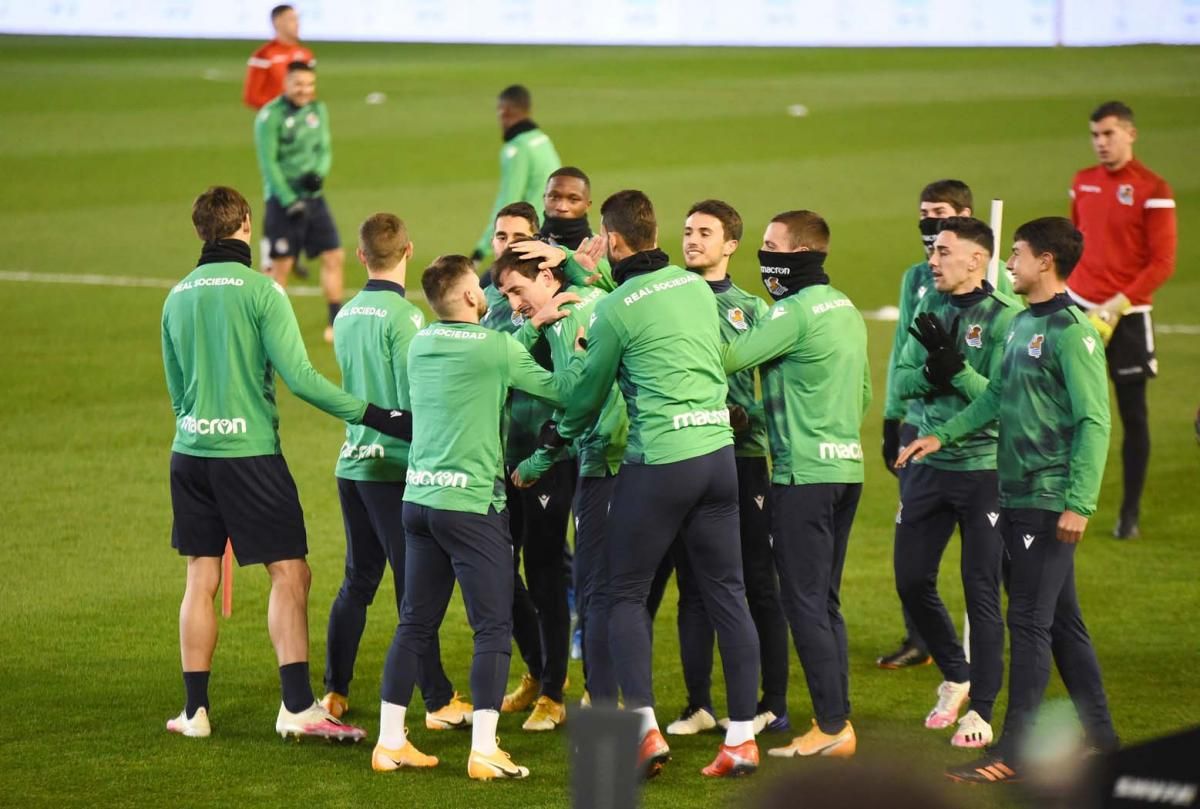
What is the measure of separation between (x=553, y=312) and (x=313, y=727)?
1.85 metres

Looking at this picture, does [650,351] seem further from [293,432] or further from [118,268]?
[118,268]

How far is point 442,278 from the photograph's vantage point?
6.21 metres

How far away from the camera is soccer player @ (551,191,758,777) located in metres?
6.13

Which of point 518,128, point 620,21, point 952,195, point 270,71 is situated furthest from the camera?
point 620,21

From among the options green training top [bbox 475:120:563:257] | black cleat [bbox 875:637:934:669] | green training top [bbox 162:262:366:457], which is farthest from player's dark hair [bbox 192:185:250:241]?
green training top [bbox 475:120:563:257]

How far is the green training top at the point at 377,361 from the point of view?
21.9 ft

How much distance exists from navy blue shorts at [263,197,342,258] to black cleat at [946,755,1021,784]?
9.71 meters

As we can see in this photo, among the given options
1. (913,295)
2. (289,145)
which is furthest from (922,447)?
(289,145)

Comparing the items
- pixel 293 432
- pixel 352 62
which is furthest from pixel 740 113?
pixel 293 432

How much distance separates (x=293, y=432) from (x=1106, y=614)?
5.85 meters

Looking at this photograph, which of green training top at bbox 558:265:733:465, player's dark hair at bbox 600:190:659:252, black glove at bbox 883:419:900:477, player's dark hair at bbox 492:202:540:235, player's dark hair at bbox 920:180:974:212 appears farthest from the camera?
black glove at bbox 883:419:900:477

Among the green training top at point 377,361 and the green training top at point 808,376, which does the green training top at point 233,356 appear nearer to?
the green training top at point 377,361

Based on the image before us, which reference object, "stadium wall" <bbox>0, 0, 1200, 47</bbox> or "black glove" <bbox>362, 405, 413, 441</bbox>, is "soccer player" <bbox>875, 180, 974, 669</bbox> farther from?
"stadium wall" <bbox>0, 0, 1200, 47</bbox>

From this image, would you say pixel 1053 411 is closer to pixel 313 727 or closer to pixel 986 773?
pixel 986 773
